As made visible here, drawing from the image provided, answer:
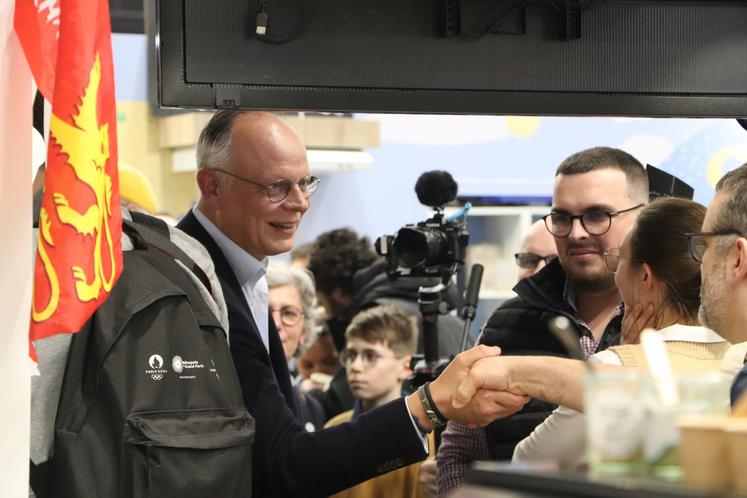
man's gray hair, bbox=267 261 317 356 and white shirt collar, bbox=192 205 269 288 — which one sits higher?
white shirt collar, bbox=192 205 269 288

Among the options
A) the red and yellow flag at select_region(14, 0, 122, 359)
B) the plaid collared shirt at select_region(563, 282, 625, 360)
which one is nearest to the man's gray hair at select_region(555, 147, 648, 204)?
the plaid collared shirt at select_region(563, 282, 625, 360)

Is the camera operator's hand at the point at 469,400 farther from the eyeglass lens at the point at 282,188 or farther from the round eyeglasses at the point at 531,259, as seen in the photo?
the round eyeglasses at the point at 531,259

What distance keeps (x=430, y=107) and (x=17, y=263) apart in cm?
95

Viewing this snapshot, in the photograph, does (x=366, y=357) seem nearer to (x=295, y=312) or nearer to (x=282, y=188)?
(x=295, y=312)

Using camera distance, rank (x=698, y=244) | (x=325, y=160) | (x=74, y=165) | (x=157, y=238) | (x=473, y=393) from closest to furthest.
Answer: (x=74, y=165) → (x=698, y=244) → (x=157, y=238) → (x=473, y=393) → (x=325, y=160)

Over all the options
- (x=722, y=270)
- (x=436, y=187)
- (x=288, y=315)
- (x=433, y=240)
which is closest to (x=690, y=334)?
(x=722, y=270)

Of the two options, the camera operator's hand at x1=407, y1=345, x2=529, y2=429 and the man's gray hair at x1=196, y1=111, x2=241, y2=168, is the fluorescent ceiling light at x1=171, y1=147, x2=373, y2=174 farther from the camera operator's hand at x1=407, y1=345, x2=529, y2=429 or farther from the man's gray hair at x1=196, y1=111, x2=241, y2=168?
the camera operator's hand at x1=407, y1=345, x2=529, y2=429

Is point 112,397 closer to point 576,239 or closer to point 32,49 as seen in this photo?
point 32,49

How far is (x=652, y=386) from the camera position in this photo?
110cm

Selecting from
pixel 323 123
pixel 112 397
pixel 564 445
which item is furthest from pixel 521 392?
pixel 323 123

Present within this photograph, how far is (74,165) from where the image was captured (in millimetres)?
1773

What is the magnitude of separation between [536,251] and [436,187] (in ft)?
1.97

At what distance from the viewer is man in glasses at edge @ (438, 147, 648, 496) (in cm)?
268

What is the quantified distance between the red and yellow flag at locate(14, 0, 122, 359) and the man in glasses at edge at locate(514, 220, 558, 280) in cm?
208
